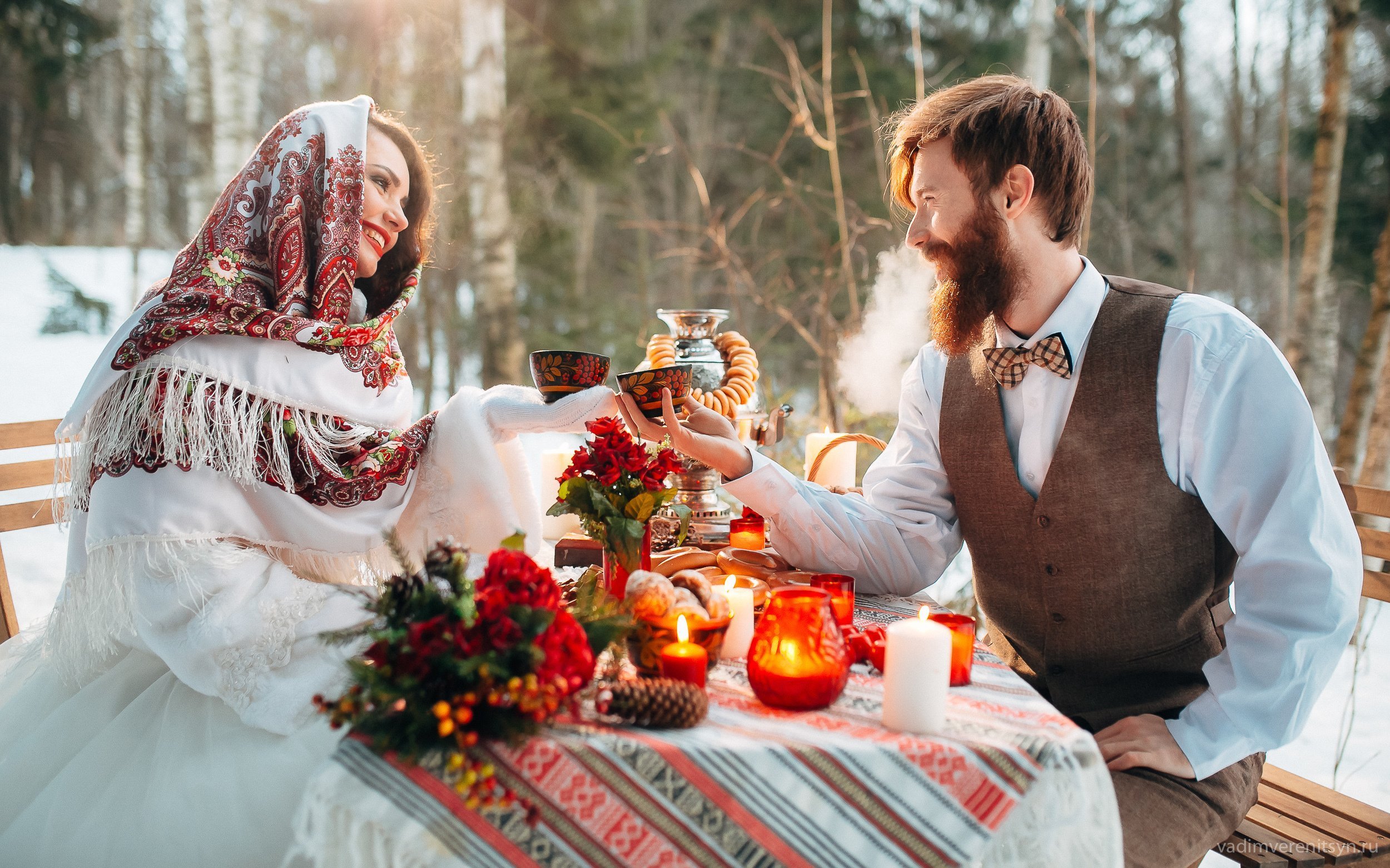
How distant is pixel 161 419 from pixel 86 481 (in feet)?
0.73

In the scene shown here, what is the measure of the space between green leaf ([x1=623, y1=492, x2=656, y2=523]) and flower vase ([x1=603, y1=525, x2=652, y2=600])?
0.03 metres

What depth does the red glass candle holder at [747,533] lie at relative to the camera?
6.51 ft

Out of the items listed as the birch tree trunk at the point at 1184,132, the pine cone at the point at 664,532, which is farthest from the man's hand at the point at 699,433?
the birch tree trunk at the point at 1184,132

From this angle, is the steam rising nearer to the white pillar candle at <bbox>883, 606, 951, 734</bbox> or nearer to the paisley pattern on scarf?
the paisley pattern on scarf

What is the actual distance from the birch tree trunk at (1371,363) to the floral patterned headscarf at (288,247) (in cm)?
487

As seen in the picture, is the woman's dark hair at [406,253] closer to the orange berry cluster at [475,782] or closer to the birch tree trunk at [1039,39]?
the orange berry cluster at [475,782]

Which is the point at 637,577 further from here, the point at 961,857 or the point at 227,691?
the point at 227,691

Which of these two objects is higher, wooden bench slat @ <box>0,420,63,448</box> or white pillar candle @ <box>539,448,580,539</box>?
wooden bench slat @ <box>0,420,63,448</box>

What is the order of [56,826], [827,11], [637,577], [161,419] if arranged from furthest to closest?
[827,11] < [161,419] < [56,826] < [637,577]

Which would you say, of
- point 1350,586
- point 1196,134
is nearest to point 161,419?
point 1350,586

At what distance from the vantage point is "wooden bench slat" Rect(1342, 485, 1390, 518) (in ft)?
6.87

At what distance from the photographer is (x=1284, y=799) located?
190cm

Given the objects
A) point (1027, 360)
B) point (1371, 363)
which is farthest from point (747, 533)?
point (1371, 363)

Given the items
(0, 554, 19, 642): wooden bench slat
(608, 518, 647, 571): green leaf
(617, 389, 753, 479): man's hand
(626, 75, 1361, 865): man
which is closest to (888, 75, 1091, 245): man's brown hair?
(626, 75, 1361, 865): man
